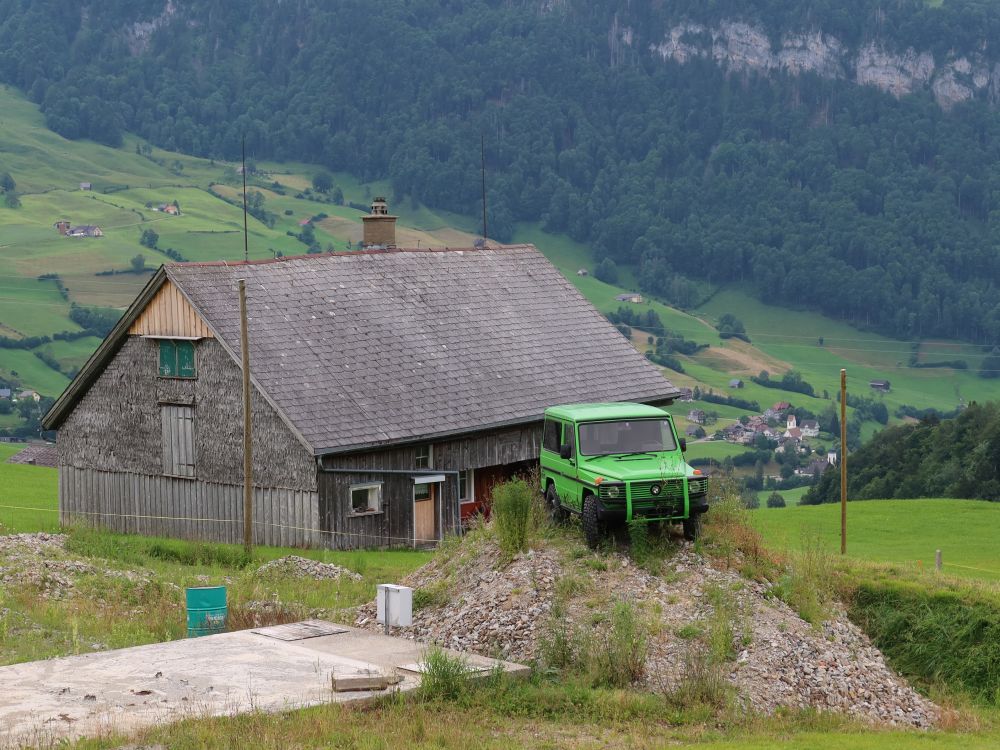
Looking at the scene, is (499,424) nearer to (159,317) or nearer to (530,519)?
(159,317)

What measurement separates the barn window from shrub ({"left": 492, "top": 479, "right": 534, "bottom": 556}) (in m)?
15.9

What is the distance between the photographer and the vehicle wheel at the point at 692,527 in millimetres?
21406

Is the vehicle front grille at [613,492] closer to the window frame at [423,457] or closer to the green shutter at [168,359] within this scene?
the window frame at [423,457]

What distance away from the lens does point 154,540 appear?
3297 centimetres

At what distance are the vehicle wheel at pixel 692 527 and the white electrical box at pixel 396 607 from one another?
14.6 ft

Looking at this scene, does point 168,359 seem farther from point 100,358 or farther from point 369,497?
point 369,497

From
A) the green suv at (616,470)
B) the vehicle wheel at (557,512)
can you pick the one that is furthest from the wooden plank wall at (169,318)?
the vehicle wheel at (557,512)

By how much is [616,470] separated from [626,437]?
1.05m

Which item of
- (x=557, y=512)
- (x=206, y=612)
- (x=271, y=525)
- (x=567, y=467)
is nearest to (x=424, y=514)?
(x=271, y=525)

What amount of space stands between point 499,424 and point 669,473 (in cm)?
1568

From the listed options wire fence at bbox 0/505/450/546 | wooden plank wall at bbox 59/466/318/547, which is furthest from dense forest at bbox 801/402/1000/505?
wooden plank wall at bbox 59/466/318/547

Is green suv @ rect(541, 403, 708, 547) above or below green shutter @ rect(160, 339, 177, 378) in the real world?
below

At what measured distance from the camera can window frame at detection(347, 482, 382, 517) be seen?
33500 millimetres

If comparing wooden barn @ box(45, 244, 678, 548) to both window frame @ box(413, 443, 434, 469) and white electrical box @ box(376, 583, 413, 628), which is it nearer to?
window frame @ box(413, 443, 434, 469)
